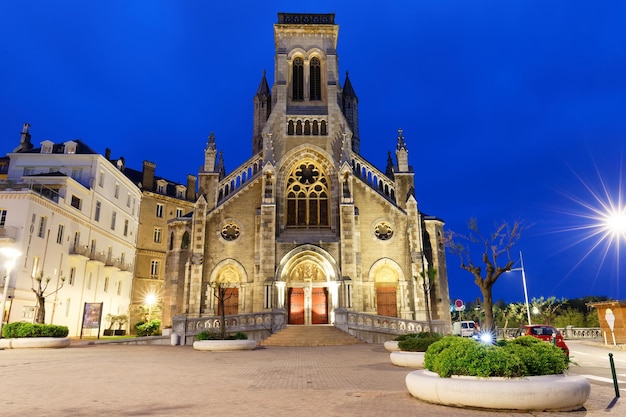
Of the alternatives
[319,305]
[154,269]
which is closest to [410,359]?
[319,305]

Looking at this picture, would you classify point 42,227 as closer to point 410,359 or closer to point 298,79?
point 298,79

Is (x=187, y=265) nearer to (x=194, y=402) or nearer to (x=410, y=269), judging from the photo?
(x=410, y=269)

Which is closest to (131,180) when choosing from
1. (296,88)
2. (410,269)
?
(296,88)

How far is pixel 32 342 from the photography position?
2153 cm

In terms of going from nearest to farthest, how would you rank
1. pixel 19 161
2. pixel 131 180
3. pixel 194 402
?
pixel 194 402
pixel 19 161
pixel 131 180

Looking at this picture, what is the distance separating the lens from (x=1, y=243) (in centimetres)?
2891

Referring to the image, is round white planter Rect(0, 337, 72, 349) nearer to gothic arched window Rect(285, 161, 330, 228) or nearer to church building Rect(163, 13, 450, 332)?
church building Rect(163, 13, 450, 332)

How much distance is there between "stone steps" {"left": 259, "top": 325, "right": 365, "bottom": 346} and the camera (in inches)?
989

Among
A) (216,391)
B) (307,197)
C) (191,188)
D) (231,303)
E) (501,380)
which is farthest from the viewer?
(191,188)

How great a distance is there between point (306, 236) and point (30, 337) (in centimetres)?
1798

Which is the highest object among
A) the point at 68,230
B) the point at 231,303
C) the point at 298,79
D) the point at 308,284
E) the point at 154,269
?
the point at 298,79

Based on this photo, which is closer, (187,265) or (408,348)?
(408,348)

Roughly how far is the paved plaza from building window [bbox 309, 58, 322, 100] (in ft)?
91.7

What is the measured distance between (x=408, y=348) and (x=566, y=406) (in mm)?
7815
